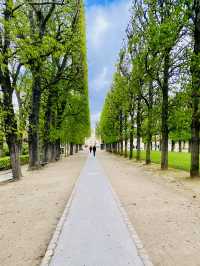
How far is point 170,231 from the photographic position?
243 inches

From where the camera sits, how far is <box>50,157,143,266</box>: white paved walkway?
175 inches

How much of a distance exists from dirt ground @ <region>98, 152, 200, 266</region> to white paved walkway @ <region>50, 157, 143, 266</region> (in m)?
0.39

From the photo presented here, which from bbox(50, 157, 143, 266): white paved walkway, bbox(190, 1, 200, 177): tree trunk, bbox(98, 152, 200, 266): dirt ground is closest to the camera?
bbox(50, 157, 143, 266): white paved walkway

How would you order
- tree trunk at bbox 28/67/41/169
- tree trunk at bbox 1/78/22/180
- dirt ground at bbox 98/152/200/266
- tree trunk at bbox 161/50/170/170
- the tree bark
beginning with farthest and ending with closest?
tree trunk at bbox 28/67/41/169 < tree trunk at bbox 161/50/170/170 < tree trunk at bbox 1/78/22/180 < the tree bark < dirt ground at bbox 98/152/200/266

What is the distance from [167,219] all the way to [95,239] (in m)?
2.49

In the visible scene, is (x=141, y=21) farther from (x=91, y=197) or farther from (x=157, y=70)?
(x=91, y=197)

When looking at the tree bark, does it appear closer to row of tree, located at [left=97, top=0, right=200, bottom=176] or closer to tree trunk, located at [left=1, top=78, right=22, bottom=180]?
tree trunk, located at [left=1, top=78, right=22, bottom=180]

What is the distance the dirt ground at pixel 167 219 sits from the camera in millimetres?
4855

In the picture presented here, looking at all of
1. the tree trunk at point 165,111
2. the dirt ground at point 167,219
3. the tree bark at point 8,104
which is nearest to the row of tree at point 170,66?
the tree trunk at point 165,111

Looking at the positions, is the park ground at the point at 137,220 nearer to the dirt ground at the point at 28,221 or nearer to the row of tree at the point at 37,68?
the dirt ground at the point at 28,221

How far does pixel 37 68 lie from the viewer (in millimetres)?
19781

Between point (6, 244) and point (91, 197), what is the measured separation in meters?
4.50

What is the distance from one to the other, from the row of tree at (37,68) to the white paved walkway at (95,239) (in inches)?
338

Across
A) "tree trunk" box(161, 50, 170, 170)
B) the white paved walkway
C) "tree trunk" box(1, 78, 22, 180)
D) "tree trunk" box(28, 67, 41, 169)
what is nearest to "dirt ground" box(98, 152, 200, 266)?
the white paved walkway
